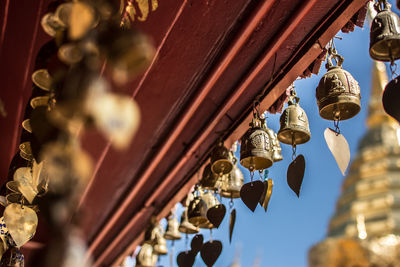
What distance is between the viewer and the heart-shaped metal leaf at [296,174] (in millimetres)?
2070

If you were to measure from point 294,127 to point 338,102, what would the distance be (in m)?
0.29

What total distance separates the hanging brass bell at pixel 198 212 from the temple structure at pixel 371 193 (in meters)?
5.95

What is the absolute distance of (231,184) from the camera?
2.75 meters

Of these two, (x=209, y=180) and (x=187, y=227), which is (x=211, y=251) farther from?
(x=187, y=227)

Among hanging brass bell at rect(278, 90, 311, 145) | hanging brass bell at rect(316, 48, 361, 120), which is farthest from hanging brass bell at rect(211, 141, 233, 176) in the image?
hanging brass bell at rect(316, 48, 361, 120)

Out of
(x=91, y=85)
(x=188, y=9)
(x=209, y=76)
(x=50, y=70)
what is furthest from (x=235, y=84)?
(x=91, y=85)

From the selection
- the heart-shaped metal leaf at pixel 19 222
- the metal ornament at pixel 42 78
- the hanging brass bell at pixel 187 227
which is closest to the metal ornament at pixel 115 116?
the metal ornament at pixel 42 78

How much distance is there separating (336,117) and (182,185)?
1.62 metres

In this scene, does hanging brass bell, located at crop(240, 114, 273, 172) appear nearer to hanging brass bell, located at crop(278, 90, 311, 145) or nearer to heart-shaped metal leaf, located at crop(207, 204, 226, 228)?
hanging brass bell, located at crop(278, 90, 311, 145)

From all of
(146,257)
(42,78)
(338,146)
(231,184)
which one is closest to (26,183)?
(42,78)

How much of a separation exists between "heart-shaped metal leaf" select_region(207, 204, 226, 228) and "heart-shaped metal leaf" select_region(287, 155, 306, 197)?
571 millimetres

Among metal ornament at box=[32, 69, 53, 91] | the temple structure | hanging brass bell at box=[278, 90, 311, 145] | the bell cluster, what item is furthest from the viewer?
the temple structure

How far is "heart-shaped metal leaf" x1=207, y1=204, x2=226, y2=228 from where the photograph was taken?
8.32 ft

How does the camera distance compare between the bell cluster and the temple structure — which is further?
the temple structure
